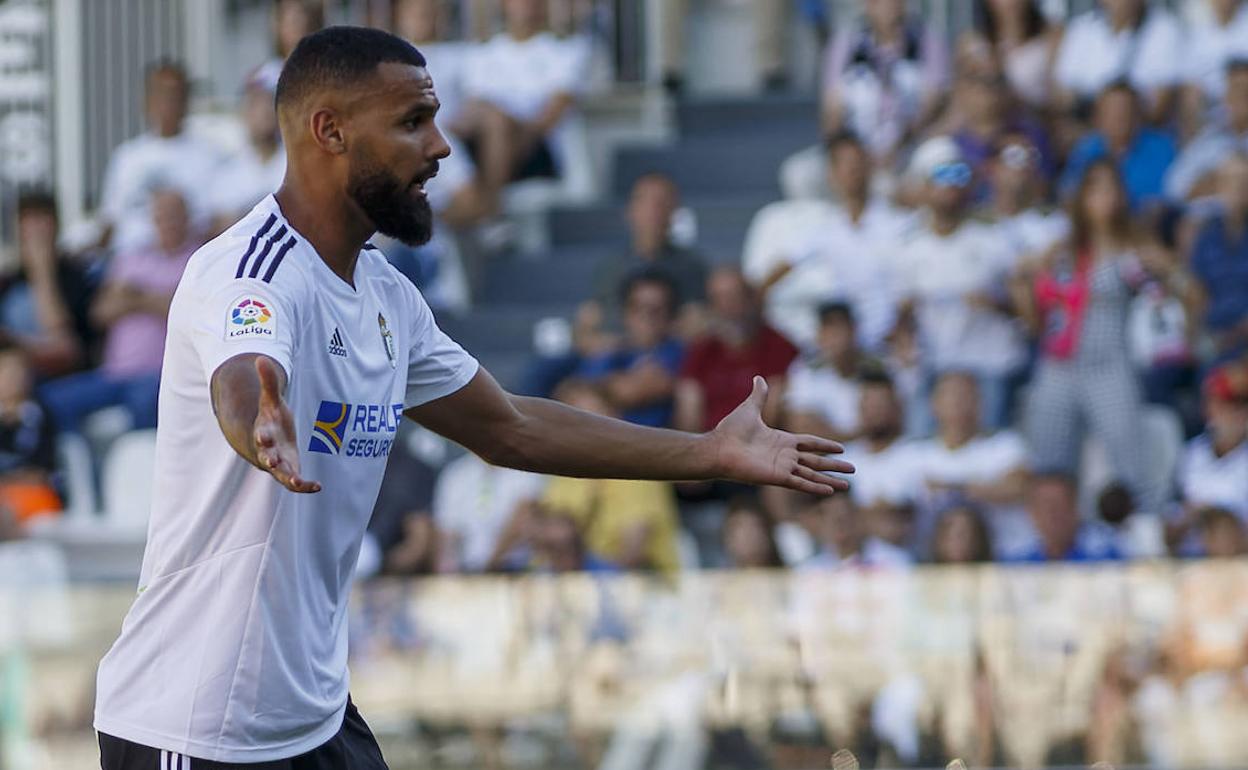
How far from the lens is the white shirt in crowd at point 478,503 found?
30.3 ft

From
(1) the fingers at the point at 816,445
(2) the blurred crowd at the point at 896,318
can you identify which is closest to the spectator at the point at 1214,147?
(2) the blurred crowd at the point at 896,318

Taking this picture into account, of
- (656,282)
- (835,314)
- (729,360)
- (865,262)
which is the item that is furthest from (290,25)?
(835,314)

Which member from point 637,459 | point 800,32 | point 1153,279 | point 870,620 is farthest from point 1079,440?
point 637,459

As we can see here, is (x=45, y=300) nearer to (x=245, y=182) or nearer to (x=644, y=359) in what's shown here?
(x=245, y=182)

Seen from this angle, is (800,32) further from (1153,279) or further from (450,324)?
(1153,279)

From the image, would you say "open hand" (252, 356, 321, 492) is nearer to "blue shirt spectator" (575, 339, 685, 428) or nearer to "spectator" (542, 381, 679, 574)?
"spectator" (542, 381, 679, 574)

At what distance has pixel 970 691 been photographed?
7.99 meters

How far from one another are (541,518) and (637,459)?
15.4ft

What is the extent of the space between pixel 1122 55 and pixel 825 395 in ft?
7.90

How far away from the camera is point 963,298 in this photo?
941 centimetres

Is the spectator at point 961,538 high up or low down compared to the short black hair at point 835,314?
down

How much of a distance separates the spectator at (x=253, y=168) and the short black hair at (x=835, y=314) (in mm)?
3153

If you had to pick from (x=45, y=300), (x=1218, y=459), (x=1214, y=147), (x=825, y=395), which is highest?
(x=1214, y=147)

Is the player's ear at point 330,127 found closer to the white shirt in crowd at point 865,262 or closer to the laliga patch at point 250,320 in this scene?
the laliga patch at point 250,320
